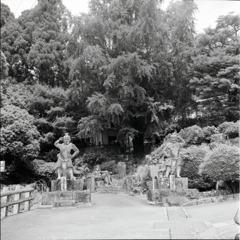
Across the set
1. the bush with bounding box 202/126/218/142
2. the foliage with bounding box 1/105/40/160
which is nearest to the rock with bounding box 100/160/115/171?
the foliage with bounding box 1/105/40/160

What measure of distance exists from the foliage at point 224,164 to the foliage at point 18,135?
876 centimetres

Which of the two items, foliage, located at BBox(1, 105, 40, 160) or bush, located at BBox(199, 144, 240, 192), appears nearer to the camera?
bush, located at BBox(199, 144, 240, 192)

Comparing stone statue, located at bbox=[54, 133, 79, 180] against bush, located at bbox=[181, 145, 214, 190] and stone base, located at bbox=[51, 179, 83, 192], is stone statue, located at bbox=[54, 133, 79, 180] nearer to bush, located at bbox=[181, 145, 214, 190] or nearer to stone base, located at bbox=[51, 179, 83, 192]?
stone base, located at bbox=[51, 179, 83, 192]

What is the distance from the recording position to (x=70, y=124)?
17.8m

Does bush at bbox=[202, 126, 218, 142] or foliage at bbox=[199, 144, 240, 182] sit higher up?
bush at bbox=[202, 126, 218, 142]

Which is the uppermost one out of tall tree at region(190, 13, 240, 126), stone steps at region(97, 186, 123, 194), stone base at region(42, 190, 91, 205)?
tall tree at region(190, 13, 240, 126)

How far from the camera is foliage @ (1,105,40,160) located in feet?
42.3

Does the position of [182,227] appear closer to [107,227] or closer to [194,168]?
[107,227]

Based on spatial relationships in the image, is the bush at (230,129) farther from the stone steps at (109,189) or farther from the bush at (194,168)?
the stone steps at (109,189)

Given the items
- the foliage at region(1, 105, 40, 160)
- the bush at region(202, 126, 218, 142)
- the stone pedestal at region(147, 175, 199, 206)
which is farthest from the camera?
the bush at region(202, 126, 218, 142)

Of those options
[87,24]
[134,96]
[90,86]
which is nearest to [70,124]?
[90,86]

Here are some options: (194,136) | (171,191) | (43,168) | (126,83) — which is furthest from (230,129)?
(43,168)

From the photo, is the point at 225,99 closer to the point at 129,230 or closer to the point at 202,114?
the point at 202,114

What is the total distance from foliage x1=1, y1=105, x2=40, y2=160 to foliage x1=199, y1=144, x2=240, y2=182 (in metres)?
8.76
